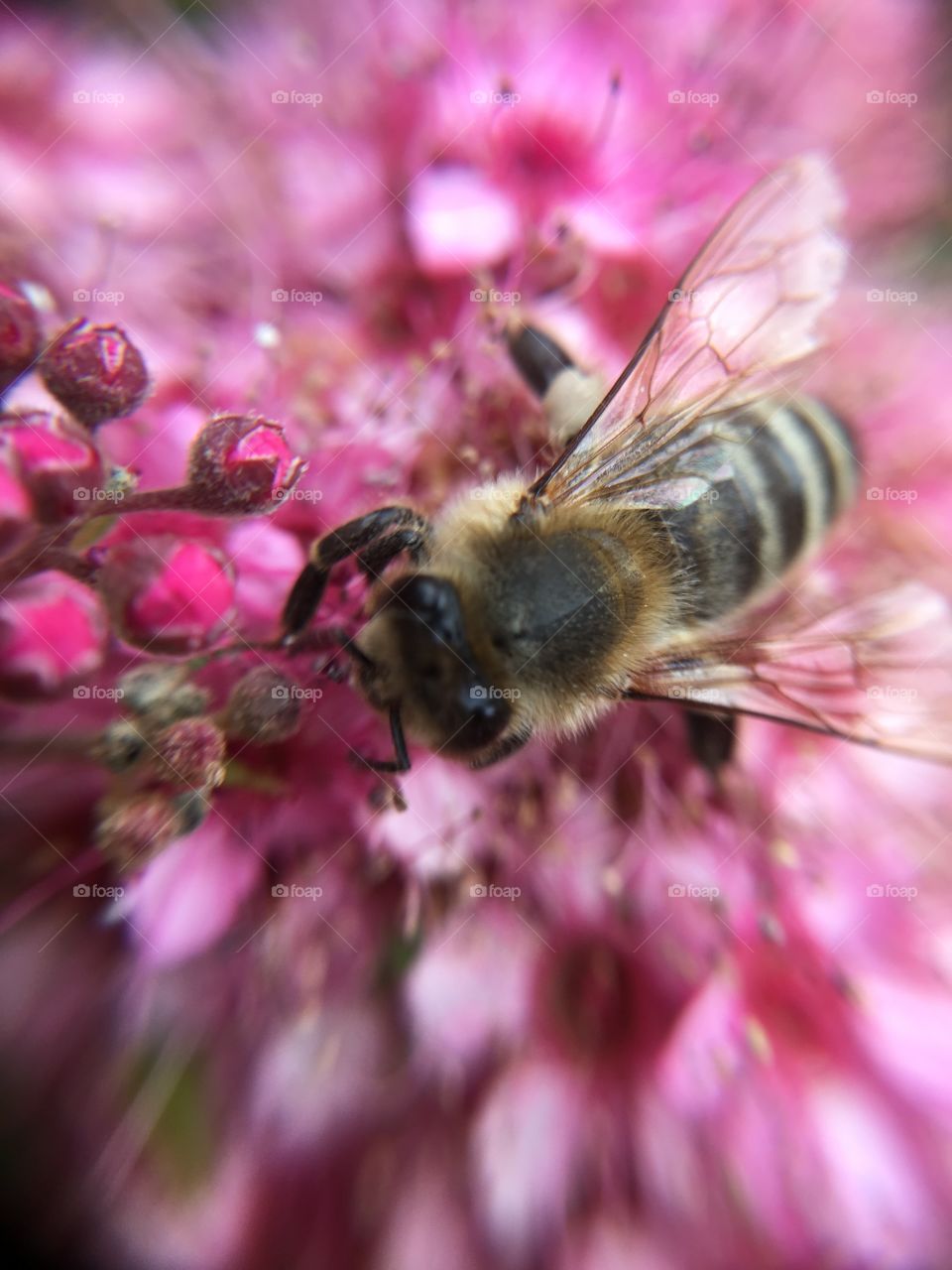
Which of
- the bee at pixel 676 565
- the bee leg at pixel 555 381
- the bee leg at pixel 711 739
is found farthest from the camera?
the bee leg at pixel 711 739

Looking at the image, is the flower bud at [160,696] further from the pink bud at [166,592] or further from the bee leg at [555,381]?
the bee leg at [555,381]

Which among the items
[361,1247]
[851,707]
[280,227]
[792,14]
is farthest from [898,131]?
[361,1247]

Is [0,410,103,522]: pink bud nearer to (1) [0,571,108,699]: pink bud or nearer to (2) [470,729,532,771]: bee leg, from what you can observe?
(1) [0,571,108,699]: pink bud

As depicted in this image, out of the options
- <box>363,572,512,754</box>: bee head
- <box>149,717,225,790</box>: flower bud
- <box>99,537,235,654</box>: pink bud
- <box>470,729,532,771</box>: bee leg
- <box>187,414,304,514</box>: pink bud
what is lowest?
<box>470,729,532,771</box>: bee leg

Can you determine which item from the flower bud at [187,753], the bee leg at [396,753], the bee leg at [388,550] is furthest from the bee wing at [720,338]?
the flower bud at [187,753]

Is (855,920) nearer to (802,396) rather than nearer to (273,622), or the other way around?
A: (802,396)

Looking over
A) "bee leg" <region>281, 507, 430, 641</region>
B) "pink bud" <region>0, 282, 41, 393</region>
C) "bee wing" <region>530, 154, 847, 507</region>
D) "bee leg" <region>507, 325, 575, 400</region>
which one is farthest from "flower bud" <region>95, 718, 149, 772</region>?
"bee leg" <region>507, 325, 575, 400</region>
